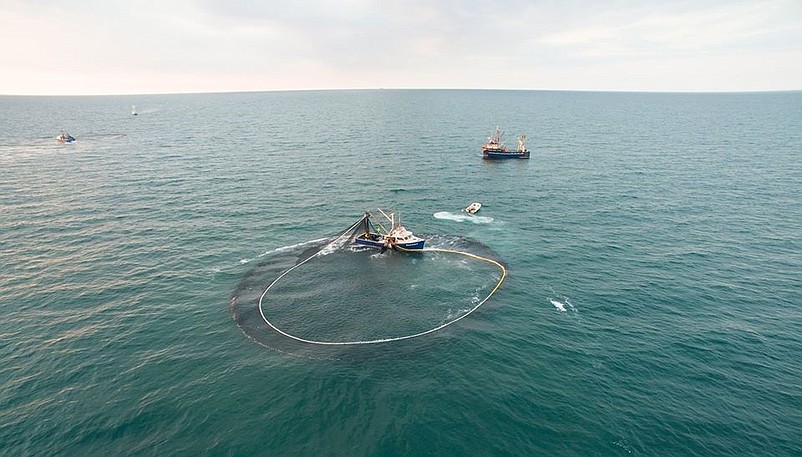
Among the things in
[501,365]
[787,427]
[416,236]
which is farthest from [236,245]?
[787,427]

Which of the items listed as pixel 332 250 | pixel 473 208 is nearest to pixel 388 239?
pixel 332 250

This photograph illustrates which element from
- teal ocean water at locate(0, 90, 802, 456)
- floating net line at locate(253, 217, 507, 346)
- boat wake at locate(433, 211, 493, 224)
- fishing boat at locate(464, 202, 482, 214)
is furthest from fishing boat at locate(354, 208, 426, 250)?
fishing boat at locate(464, 202, 482, 214)

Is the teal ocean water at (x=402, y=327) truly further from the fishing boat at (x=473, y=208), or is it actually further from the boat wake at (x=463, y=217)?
the fishing boat at (x=473, y=208)

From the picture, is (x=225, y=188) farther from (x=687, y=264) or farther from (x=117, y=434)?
(x=687, y=264)

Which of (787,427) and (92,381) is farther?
(92,381)

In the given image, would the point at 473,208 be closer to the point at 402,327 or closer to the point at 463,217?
the point at 463,217

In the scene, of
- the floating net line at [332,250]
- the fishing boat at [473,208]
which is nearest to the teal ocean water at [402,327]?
the floating net line at [332,250]
